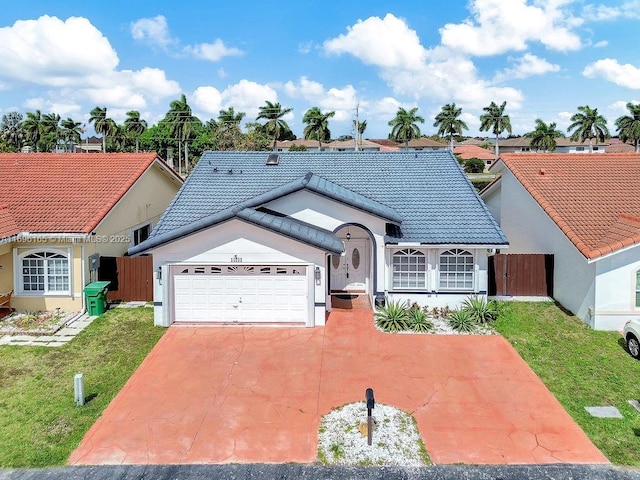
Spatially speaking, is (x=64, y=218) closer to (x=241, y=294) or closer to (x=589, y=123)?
(x=241, y=294)

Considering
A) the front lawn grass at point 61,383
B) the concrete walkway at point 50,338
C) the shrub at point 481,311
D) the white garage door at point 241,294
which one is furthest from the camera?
the shrub at point 481,311

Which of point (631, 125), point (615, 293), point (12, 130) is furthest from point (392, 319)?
point (12, 130)

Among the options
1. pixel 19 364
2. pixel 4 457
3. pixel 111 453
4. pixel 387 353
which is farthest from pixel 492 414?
pixel 19 364

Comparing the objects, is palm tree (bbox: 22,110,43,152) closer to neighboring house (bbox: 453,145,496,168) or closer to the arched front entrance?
neighboring house (bbox: 453,145,496,168)

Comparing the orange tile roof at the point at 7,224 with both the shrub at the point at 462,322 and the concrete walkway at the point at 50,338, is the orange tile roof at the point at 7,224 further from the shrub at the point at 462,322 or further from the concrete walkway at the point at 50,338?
the shrub at the point at 462,322

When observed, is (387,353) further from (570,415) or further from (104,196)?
(104,196)

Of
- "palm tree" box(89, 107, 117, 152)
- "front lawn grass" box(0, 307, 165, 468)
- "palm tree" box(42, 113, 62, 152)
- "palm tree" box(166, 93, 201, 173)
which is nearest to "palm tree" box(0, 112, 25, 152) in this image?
"palm tree" box(42, 113, 62, 152)

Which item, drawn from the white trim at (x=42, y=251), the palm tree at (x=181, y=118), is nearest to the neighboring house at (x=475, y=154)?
the palm tree at (x=181, y=118)
